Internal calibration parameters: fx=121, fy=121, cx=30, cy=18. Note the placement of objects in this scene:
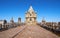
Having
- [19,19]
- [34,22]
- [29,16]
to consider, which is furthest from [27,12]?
[19,19]

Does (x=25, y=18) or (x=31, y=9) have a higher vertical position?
(x=31, y=9)

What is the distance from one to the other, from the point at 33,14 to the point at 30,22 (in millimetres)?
4172

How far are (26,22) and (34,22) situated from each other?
390 cm

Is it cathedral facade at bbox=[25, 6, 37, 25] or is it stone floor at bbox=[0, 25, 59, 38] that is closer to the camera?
stone floor at bbox=[0, 25, 59, 38]

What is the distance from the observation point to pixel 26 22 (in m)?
59.1

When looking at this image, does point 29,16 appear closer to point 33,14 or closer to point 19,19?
point 33,14

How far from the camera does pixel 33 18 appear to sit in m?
58.6

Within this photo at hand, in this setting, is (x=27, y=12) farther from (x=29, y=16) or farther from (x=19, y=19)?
(x=19, y=19)

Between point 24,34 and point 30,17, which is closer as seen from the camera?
point 24,34

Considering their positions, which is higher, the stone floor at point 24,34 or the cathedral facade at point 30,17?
the cathedral facade at point 30,17

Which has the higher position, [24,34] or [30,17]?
[30,17]

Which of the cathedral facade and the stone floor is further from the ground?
the cathedral facade

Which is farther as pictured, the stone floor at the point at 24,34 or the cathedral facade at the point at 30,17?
the cathedral facade at the point at 30,17

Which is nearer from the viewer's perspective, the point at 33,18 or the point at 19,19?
→ the point at 33,18
